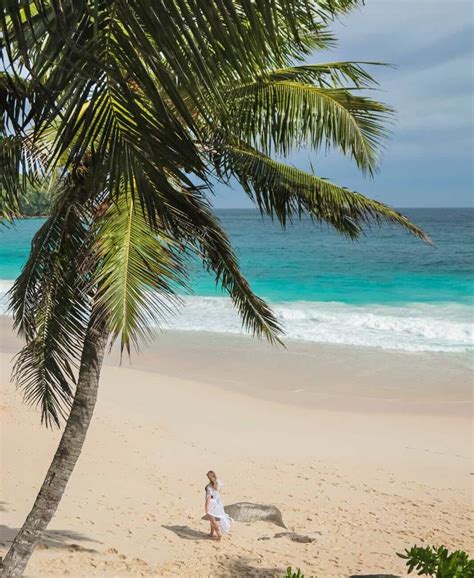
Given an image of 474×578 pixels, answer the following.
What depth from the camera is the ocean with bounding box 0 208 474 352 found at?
75.2 ft

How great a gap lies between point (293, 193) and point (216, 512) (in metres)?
4.65

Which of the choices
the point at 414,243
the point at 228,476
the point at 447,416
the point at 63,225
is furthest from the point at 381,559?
the point at 414,243

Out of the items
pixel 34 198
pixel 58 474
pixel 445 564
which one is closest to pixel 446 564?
pixel 445 564

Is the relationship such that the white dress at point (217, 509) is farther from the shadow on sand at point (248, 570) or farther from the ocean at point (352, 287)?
the ocean at point (352, 287)

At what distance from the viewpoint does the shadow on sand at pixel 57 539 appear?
7666 mm

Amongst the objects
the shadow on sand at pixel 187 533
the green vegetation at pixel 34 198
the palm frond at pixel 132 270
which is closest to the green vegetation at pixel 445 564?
the palm frond at pixel 132 270

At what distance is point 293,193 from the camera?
5047 mm

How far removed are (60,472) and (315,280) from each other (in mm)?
39957

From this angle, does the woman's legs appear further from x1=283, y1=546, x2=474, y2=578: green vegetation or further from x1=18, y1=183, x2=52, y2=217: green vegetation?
x1=283, y1=546, x2=474, y2=578: green vegetation

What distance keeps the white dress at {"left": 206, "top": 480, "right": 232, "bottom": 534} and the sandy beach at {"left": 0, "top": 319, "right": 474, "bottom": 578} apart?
205 millimetres

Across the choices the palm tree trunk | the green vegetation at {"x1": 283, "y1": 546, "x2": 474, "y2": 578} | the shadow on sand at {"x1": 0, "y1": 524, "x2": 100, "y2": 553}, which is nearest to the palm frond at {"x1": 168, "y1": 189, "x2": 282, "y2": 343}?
the palm tree trunk

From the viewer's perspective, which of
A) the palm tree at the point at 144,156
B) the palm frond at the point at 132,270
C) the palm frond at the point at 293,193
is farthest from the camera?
the palm frond at the point at 293,193

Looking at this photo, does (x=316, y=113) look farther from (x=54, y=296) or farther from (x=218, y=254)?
(x=54, y=296)

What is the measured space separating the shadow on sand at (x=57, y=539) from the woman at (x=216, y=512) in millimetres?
1357
